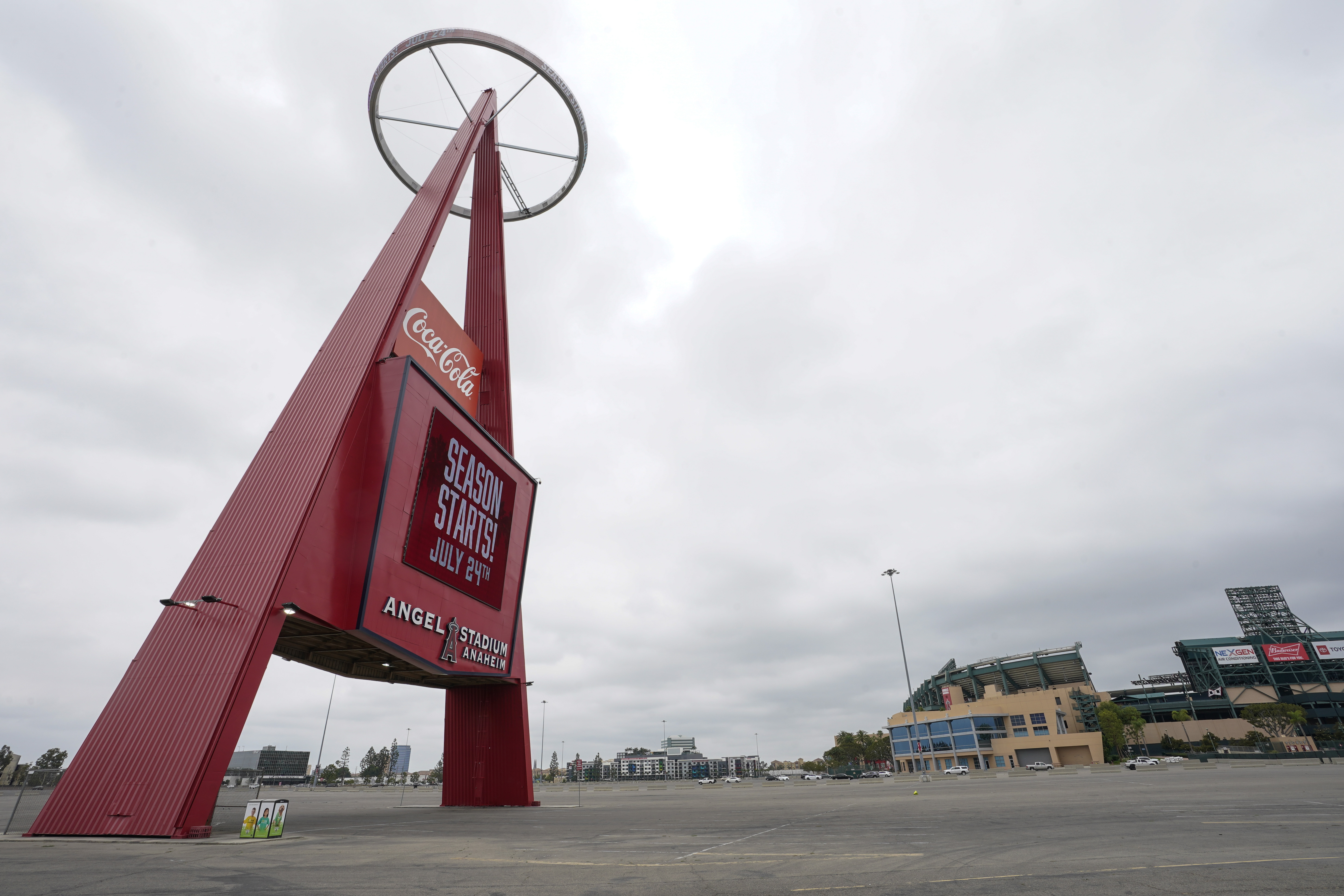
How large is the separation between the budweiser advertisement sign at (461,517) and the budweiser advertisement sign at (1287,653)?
137 metres

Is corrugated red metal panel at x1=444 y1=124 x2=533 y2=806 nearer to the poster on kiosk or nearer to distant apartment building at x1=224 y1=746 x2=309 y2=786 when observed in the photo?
the poster on kiosk

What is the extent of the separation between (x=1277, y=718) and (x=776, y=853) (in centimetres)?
11931

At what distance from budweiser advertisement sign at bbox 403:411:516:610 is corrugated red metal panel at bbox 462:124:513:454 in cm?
343

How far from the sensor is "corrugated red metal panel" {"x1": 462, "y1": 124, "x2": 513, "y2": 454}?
3475 cm

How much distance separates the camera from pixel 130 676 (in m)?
17.0

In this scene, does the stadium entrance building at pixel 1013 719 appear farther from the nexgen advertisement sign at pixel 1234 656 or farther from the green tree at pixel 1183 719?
the nexgen advertisement sign at pixel 1234 656

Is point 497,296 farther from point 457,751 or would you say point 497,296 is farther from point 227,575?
point 457,751

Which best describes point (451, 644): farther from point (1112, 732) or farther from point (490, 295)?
point (1112, 732)

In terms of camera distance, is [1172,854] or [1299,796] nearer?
[1172,854]

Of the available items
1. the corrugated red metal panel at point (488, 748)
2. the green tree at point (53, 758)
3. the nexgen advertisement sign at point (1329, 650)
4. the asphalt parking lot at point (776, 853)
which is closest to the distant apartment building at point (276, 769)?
the green tree at point (53, 758)

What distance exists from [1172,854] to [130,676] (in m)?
24.7

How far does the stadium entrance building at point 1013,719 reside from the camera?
94.5m

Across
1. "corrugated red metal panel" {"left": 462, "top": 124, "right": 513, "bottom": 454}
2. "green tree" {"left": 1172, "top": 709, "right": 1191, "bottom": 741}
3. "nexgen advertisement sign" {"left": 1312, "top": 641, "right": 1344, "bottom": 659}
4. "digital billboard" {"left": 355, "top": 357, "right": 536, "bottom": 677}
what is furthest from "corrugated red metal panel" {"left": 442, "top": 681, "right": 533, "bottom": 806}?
"nexgen advertisement sign" {"left": 1312, "top": 641, "right": 1344, "bottom": 659}

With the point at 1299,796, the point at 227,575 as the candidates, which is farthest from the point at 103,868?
the point at 1299,796
